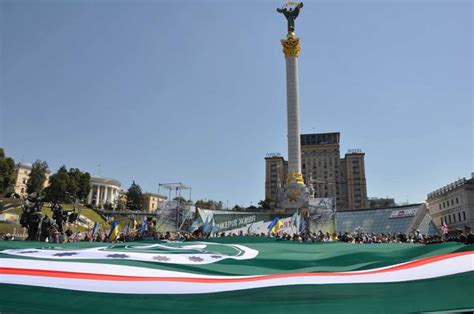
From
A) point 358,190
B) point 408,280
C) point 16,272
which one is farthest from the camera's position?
point 358,190

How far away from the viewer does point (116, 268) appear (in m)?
10.6

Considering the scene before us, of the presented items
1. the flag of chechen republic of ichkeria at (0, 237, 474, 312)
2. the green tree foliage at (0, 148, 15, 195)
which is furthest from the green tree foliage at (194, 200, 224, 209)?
the flag of chechen republic of ichkeria at (0, 237, 474, 312)

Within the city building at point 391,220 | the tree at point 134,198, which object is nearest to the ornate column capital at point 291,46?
the city building at point 391,220

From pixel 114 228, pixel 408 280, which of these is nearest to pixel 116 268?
pixel 408 280

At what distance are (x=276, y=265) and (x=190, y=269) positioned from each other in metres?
3.40

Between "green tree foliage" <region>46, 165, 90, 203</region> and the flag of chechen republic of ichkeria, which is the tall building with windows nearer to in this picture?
"green tree foliage" <region>46, 165, 90, 203</region>

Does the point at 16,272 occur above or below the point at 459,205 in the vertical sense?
below

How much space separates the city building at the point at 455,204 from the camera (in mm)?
62916

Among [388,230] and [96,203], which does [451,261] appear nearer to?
[388,230]

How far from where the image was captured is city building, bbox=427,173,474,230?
6292 cm

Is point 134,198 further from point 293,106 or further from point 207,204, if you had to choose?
point 293,106

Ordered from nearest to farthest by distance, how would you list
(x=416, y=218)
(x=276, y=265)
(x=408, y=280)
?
(x=408, y=280)
(x=276, y=265)
(x=416, y=218)

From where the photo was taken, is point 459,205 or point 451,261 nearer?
point 451,261

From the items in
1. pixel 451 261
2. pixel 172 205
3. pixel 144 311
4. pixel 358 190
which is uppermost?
pixel 358 190
